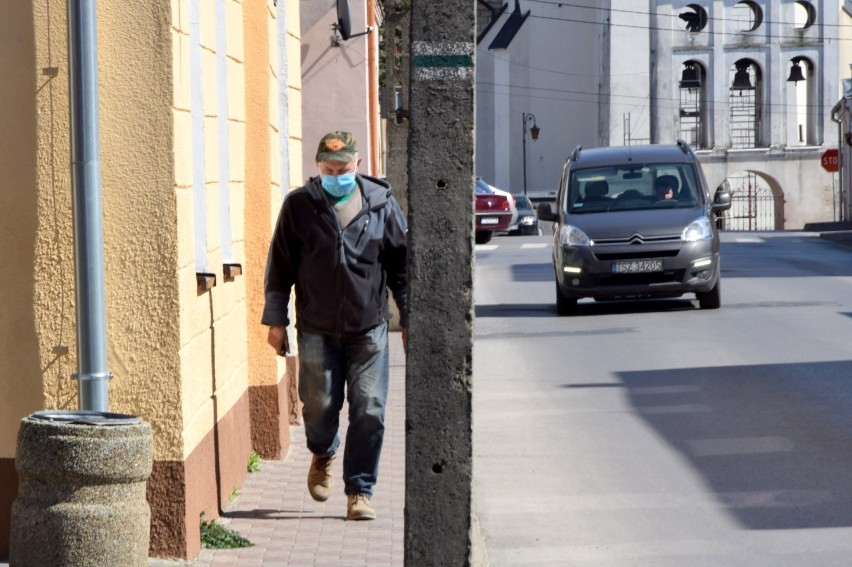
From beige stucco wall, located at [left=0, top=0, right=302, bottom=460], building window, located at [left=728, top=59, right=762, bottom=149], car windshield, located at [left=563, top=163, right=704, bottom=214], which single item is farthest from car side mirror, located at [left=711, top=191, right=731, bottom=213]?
building window, located at [left=728, top=59, right=762, bottom=149]

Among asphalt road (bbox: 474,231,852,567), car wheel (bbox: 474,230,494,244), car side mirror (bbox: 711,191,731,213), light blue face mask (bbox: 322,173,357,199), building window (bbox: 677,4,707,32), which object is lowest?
asphalt road (bbox: 474,231,852,567)

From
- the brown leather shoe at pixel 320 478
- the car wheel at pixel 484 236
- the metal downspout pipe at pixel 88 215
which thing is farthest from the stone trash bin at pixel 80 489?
the car wheel at pixel 484 236

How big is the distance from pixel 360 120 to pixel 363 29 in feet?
5.46

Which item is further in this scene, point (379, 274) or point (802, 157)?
point (802, 157)

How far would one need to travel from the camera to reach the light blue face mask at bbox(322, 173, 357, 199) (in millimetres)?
7844

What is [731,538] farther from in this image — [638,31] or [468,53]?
[638,31]

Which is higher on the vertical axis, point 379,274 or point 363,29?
point 363,29

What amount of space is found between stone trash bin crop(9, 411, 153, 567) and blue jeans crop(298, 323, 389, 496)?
7.94 feet

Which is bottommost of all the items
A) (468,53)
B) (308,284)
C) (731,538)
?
(731,538)

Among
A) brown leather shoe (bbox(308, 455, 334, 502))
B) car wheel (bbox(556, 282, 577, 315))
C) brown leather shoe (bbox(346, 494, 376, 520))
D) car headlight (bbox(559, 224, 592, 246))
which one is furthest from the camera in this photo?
car wheel (bbox(556, 282, 577, 315))

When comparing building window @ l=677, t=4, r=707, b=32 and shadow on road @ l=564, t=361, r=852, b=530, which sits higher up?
building window @ l=677, t=4, r=707, b=32

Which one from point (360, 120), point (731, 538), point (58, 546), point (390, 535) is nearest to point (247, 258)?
point (390, 535)

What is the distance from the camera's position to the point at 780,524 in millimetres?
7805

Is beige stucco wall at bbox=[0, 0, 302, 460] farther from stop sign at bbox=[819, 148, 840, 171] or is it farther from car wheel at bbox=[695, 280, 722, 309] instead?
stop sign at bbox=[819, 148, 840, 171]
